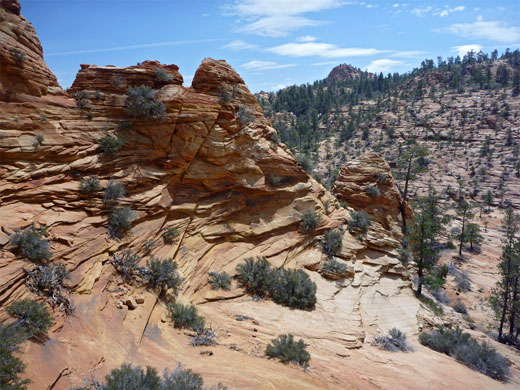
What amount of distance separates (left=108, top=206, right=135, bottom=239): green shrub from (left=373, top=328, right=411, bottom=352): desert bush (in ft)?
34.4

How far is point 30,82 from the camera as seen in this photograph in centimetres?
1035

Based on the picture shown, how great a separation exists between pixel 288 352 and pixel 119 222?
7.21 meters

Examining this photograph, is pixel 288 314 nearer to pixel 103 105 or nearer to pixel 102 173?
pixel 102 173

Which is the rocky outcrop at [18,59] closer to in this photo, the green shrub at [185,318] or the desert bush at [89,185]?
the desert bush at [89,185]

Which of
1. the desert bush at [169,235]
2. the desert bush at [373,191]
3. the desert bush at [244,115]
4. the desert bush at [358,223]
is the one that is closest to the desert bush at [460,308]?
the desert bush at [373,191]

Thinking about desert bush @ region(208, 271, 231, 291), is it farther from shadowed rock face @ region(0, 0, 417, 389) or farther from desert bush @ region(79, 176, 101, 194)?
desert bush @ region(79, 176, 101, 194)

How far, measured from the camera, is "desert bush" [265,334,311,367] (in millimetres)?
7836

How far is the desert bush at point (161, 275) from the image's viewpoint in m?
10.1

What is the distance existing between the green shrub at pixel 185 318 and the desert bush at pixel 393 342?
689cm

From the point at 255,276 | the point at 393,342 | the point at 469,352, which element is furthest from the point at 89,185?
the point at 469,352

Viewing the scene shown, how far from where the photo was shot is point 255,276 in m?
12.7

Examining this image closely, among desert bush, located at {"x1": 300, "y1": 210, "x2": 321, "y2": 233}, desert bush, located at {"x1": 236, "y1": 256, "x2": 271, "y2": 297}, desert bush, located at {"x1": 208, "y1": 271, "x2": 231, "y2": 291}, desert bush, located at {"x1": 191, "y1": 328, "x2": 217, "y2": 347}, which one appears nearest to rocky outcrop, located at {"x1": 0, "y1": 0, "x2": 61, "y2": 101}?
desert bush, located at {"x1": 208, "y1": 271, "x2": 231, "y2": 291}

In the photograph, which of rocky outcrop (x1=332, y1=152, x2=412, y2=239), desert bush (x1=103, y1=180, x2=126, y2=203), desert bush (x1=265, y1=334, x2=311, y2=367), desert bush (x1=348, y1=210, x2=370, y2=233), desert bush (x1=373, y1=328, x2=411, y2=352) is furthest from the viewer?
rocky outcrop (x1=332, y1=152, x2=412, y2=239)

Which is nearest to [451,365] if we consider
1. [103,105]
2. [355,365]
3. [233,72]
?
[355,365]
